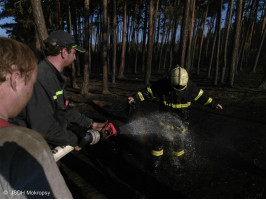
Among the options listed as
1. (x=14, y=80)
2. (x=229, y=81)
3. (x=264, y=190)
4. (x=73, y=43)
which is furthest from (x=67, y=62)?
(x=229, y=81)

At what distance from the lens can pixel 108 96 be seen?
13.1 m

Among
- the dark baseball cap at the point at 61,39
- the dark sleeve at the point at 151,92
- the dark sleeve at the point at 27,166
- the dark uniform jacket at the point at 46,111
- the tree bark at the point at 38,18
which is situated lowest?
the dark sleeve at the point at 151,92

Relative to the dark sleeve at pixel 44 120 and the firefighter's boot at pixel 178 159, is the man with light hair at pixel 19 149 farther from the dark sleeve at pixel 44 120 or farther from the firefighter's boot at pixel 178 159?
the firefighter's boot at pixel 178 159

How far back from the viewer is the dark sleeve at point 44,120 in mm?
2053

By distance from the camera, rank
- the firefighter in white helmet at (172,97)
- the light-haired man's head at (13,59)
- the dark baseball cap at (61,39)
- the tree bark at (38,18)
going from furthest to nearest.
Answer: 1. the tree bark at (38,18)
2. the firefighter in white helmet at (172,97)
3. the dark baseball cap at (61,39)
4. the light-haired man's head at (13,59)

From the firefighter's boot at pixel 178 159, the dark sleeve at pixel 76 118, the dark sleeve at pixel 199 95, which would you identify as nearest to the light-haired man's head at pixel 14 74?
the dark sleeve at pixel 76 118

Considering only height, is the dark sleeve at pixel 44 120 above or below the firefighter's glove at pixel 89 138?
above

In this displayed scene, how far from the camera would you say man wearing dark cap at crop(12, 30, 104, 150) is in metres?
2.07

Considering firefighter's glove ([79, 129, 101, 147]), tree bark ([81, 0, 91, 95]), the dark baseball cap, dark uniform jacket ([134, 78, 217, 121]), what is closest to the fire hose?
firefighter's glove ([79, 129, 101, 147])

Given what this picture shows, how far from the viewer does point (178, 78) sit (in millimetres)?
4195

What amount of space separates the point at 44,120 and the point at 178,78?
3062mm

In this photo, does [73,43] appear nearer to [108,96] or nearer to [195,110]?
[195,110]

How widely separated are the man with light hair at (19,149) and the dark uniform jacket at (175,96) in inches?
159

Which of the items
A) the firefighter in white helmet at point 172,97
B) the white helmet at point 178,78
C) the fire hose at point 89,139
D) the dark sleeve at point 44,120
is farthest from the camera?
the firefighter in white helmet at point 172,97
